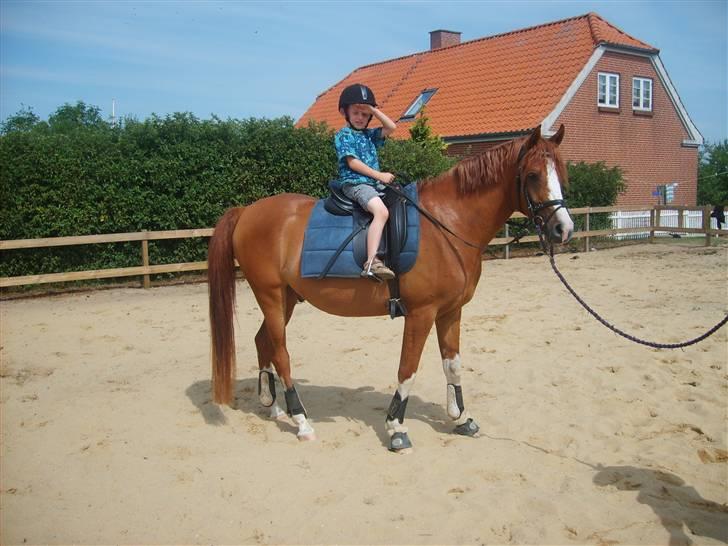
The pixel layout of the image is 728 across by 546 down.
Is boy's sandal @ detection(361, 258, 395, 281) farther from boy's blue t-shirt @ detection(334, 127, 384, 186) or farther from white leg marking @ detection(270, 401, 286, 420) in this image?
white leg marking @ detection(270, 401, 286, 420)

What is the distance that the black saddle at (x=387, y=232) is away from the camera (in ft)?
14.8

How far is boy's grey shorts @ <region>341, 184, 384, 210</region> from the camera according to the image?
4570 millimetres

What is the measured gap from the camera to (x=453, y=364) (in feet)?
16.1

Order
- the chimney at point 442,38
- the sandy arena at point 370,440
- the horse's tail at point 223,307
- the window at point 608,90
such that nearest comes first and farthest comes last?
the sandy arena at point 370,440, the horse's tail at point 223,307, the window at point 608,90, the chimney at point 442,38

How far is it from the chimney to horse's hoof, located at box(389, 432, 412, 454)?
2691 centimetres

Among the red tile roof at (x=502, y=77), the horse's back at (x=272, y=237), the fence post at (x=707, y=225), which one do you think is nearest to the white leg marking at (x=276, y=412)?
the horse's back at (x=272, y=237)

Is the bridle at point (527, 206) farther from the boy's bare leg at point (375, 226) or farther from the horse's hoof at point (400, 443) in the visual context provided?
the horse's hoof at point (400, 443)

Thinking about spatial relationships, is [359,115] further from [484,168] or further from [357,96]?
[484,168]

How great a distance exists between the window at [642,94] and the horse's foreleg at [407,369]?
2135 cm

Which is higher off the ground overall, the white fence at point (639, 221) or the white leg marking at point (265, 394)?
the white fence at point (639, 221)

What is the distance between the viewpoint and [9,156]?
414 inches

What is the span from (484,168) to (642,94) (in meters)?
21.3

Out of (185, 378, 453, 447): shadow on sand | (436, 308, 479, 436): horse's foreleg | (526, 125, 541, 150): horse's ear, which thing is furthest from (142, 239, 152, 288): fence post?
(526, 125, 541, 150): horse's ear

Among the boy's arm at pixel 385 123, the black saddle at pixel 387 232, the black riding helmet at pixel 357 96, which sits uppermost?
the black riding helmet at pixel 357 96
